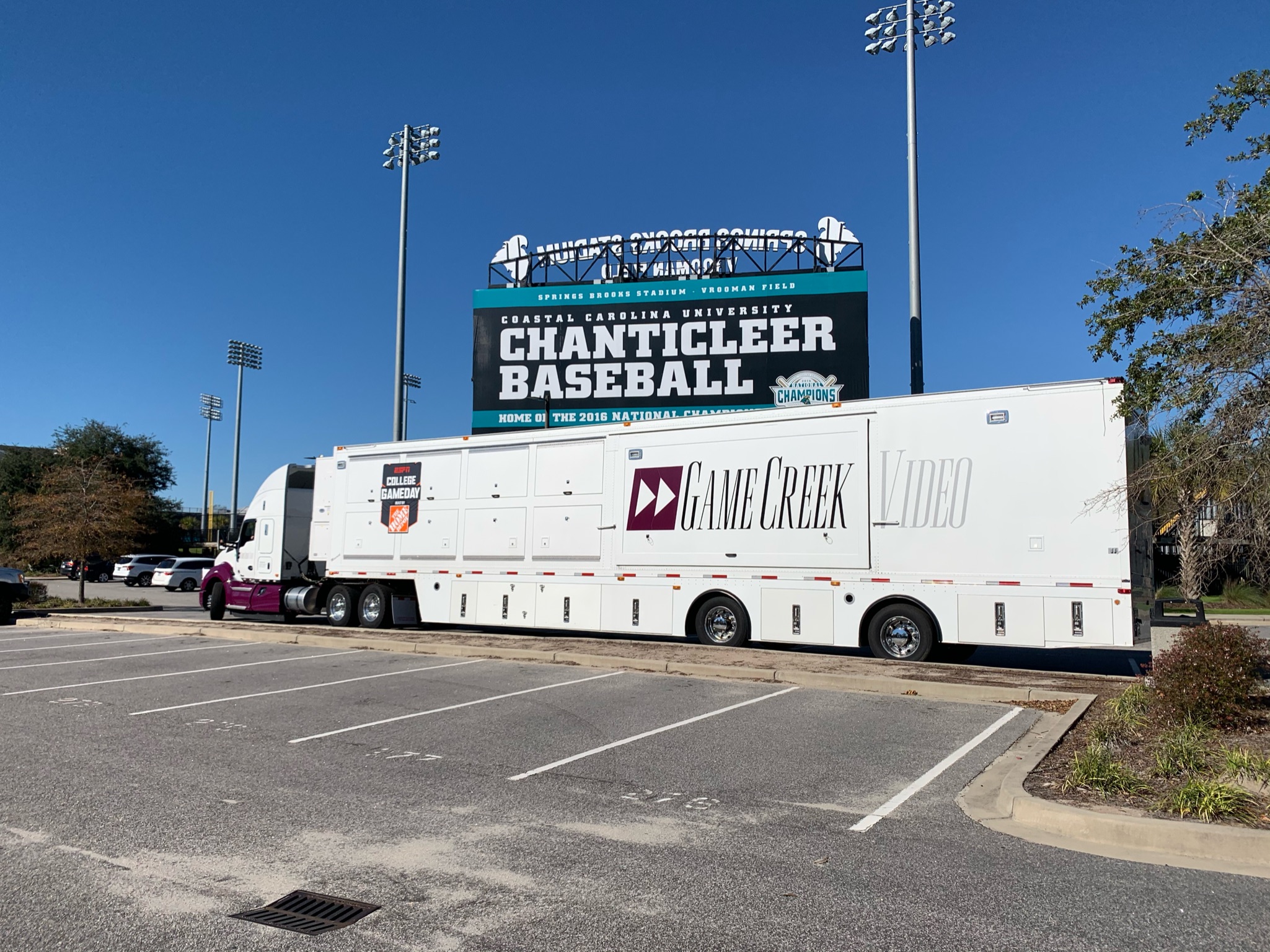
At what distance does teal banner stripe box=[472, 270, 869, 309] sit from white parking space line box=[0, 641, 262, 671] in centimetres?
1643

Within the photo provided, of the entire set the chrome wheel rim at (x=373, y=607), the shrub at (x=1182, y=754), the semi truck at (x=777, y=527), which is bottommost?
the shrub at (x=1182, y=754)

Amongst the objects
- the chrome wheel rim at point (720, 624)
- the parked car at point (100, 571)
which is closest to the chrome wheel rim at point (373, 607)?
the chrome wheel rim at point (720, 624)

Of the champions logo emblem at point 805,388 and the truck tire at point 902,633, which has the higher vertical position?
the champions logo emblem at point 805,388

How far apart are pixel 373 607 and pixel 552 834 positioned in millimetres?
14452

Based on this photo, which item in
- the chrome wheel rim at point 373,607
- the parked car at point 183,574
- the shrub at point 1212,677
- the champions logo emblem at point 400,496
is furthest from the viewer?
the parked car at point 183,574

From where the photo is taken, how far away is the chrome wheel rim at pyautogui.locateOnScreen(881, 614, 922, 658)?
12.8 metres

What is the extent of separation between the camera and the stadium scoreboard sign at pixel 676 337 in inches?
1102

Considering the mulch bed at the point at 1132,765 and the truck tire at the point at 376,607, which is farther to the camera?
the truck tire at the point at 376,607

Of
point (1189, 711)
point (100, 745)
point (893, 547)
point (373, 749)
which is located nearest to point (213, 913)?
point (373, 749)

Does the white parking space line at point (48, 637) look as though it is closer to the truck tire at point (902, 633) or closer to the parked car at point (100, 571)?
the truck tire at point (902, 633)

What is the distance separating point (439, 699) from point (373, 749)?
2.54 metres

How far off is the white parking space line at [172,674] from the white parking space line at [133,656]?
6.26 feet

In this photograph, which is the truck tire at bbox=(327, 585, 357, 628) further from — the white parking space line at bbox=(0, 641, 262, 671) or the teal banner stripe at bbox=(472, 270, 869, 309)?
the teal banner stripe at bbox=(472, 270, 869, 309)

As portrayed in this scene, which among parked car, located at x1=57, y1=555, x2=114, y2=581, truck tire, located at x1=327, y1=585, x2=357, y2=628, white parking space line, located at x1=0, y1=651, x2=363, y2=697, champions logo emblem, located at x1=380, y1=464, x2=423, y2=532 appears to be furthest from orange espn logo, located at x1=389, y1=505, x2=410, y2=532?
parked car, located at x1=57, y1=555, x2=114, y2=581
